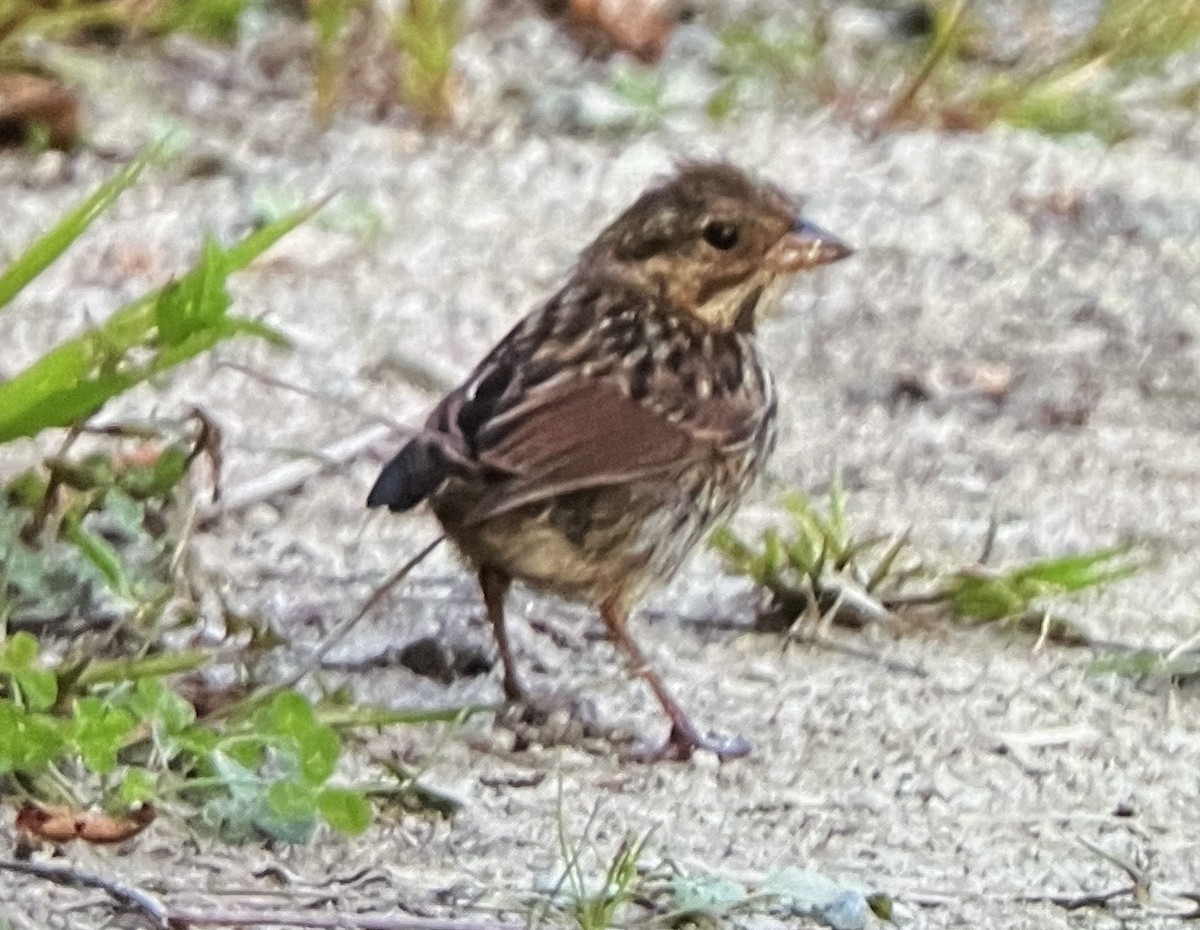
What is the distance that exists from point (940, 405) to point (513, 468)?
5.81 ft

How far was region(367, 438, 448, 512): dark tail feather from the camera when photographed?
11.0 ft

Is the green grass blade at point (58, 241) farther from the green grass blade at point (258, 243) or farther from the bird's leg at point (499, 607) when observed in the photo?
the bird's leg at point (499, 607)

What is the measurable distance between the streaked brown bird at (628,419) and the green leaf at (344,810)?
1.82 feet

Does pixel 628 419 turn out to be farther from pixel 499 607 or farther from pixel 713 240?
pixel 713 240

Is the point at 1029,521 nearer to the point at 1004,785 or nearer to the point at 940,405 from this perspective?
the point at 940,405

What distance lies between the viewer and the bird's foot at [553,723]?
3521 mm

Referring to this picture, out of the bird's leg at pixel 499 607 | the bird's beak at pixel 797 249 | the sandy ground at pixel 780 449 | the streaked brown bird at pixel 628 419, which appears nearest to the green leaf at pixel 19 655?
the sandy ground at pixel 780 449

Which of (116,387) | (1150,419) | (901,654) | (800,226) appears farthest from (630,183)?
(116,387)

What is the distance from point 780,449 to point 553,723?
1.33 meters

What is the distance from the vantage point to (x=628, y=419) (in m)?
3.65

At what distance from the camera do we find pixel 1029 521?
14.6ft

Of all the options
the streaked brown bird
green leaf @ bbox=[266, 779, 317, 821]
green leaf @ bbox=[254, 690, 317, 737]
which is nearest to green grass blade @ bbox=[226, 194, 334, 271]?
the streaked brown bird

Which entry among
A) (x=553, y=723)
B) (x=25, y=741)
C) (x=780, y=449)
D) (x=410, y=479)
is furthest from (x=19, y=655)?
(x=780, y=449)

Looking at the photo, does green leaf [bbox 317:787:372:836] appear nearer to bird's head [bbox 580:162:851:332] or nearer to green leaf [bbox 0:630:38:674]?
green leaf [bbox 0:630:38:674]
